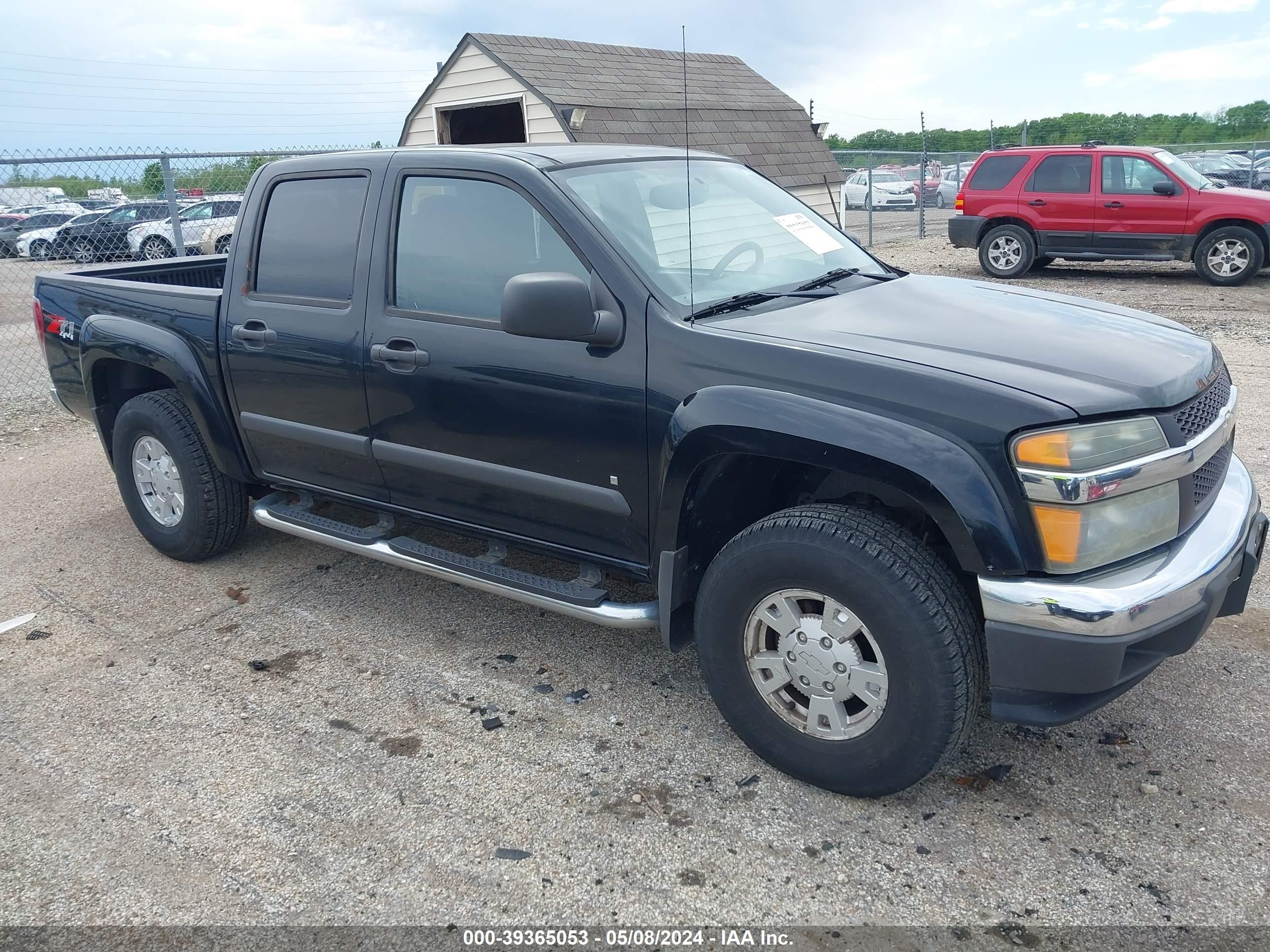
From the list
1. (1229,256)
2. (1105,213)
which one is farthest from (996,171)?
(1229,256)

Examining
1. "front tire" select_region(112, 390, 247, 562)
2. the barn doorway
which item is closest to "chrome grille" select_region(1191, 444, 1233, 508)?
"front tire" select_region(112, 390, 247, 562)

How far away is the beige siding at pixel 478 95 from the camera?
13.7 m

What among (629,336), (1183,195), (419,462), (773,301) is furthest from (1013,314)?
(1183,195)

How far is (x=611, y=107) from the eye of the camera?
14.1 meters

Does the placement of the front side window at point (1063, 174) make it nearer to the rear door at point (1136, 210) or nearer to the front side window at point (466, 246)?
the rear door at point (1136, 210)

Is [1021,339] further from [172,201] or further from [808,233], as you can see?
[172,201]

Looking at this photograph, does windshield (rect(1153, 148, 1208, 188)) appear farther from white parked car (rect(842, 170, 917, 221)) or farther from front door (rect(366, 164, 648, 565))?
white parked car (rect(842, 170, 917, 221))

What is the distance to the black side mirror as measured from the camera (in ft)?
9.58

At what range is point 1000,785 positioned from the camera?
2932 millimetres

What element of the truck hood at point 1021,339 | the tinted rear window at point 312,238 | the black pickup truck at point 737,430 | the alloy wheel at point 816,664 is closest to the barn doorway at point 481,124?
the tinted rear window at point 312,238

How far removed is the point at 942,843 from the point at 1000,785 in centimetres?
35

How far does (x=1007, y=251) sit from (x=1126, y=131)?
2039cm

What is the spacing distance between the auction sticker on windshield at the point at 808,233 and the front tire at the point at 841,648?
137 centimetres

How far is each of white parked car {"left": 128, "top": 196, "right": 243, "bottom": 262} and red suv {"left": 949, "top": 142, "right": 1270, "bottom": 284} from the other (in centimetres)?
992
